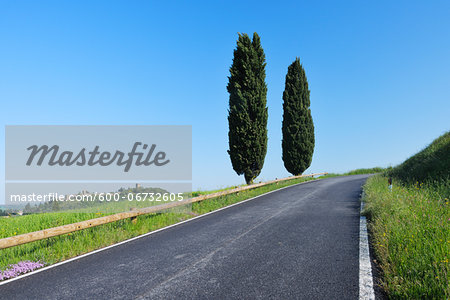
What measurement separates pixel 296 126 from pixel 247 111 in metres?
9.63

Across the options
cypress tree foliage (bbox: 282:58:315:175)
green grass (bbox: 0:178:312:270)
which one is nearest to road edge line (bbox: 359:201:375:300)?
green grass (bbox: 0:178:312:270)

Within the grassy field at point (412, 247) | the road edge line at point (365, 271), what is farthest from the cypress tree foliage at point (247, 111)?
the road edge line at point (365, 271)

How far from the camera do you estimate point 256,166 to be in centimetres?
2030

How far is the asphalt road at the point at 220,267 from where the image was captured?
409cm

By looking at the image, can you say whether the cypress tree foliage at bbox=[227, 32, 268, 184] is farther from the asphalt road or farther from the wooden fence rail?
the asphalt road

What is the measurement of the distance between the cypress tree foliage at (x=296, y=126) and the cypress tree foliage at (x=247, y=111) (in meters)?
7.96

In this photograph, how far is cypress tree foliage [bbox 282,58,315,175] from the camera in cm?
2844

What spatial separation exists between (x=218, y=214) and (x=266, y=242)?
407cm

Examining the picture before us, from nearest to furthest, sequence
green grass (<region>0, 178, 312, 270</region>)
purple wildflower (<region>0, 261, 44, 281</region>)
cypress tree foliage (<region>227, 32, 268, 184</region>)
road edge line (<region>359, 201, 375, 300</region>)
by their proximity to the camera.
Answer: road edge line (<region>359, 201, 375, 300</region>) → purple wildflower (<region>0, 261, 44, 281</region>) → green grass (<region>0, 178, 312, 270</region>) → cypress tree foliage (<region>227, 32, 268, 184</region>)

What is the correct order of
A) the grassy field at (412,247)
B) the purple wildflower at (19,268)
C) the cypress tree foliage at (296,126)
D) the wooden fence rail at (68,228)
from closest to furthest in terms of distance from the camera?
1. the grassy field at (412,247)
2. the purple wildflower at (19,268)
3. the wooden fence rail at (68,228)
4. the cypress tree foliage at (296,126)

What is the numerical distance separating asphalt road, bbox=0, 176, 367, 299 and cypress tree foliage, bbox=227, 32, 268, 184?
467 inches

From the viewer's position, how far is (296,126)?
92.7 ft

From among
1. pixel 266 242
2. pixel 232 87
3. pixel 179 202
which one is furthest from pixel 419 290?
pixel 232 87

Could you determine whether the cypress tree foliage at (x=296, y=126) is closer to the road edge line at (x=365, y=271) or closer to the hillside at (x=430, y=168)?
the hillside at (x=430, y=168)
